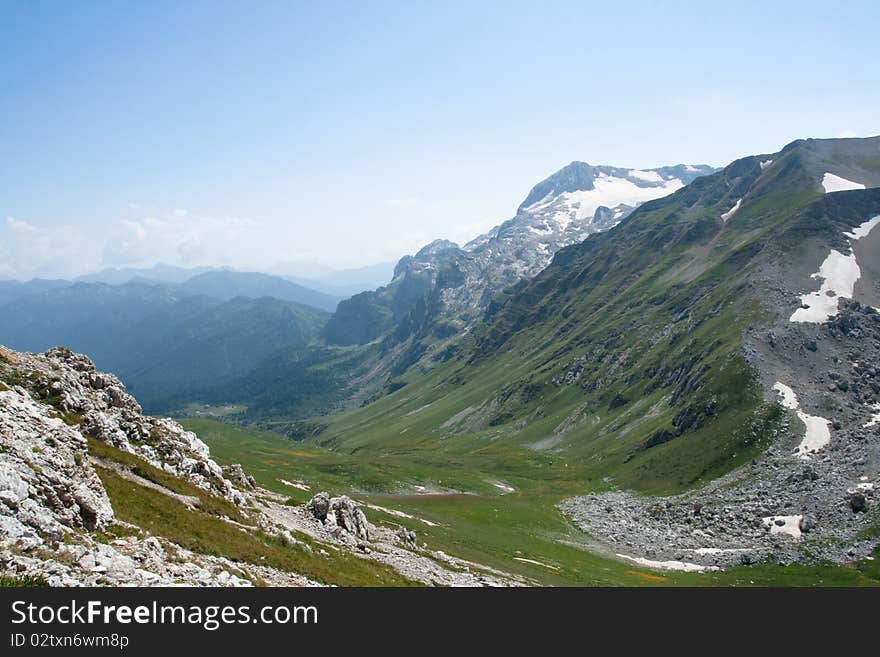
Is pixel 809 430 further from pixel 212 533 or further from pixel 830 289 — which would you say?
pixel 212 533

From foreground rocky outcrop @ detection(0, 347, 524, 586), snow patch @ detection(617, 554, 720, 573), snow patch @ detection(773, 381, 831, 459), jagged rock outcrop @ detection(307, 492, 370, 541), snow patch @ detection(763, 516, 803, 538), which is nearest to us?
foreground rocky outcrop @ detection(0, 347, 524, 586)

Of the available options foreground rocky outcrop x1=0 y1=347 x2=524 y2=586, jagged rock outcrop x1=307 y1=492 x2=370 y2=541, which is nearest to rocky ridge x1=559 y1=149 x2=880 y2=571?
jagged rock outcrop x1=307 y1=492 x2=370 y2=541

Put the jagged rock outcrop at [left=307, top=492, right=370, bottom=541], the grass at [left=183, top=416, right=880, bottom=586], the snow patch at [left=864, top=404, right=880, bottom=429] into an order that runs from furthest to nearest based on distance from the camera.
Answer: the snow patch at [left=864, top=404, right=880, bottom=429], the grass at [left=183, top=416, right=880, bottom=586], the jagged rock outcrop at [left=307, top=492, right=370, bottom=541]

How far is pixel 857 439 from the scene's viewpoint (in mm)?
103375

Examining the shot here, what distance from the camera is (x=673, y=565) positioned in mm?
79062

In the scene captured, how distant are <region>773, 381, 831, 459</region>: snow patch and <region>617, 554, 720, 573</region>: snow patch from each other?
4376 cm

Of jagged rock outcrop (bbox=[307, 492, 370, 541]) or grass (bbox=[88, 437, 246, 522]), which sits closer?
grass (bbox=[88, 437, 246, 522])

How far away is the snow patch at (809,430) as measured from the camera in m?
108

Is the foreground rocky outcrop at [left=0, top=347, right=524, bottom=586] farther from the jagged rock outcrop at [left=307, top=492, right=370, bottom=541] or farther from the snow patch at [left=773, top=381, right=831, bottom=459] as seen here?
the snow patch at [left=773, top=381, right=831, bottom=459]

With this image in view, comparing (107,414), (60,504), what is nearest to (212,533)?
(60,504)

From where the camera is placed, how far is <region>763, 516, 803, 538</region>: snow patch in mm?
83069

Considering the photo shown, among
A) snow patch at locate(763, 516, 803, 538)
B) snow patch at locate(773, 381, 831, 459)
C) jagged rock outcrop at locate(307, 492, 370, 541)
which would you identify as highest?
snow patch at locate(773, 381, 831, 459)

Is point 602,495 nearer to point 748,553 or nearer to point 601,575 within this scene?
point 748,553
